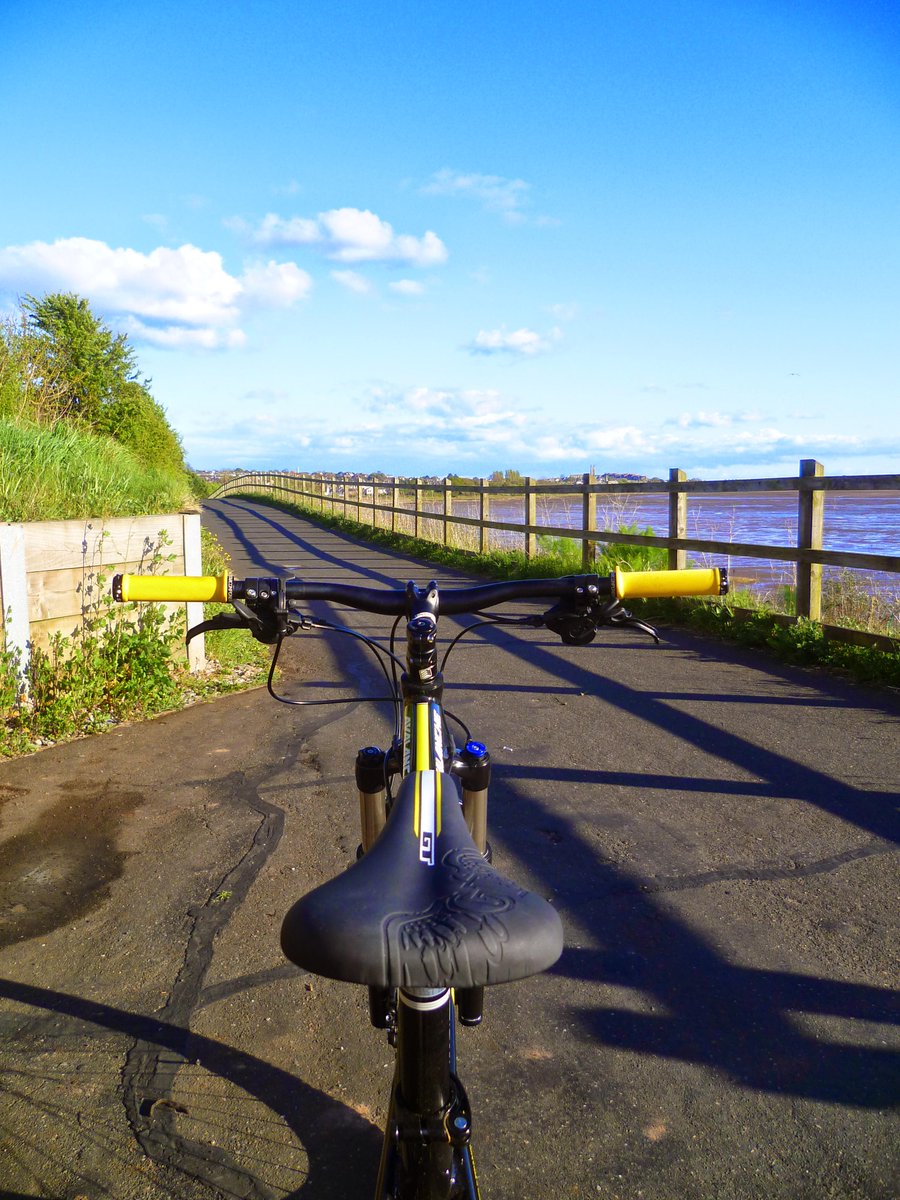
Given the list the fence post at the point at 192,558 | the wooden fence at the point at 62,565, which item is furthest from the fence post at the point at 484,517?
the wooden fence at the point at 62,565

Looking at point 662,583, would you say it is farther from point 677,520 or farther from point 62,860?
point 677,520

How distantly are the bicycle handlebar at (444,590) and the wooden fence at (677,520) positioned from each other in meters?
5.43

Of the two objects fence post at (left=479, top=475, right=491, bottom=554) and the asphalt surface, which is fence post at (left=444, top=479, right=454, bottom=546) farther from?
the asphalt surface

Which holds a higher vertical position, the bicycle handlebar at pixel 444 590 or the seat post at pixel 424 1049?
the bicycle handlebar at pixel 444 590

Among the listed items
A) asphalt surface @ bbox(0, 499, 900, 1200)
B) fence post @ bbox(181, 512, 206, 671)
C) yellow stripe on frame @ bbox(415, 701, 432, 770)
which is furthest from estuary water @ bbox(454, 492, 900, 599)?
yellow stripe on frame @ bbox(415, 701, 432, 770)

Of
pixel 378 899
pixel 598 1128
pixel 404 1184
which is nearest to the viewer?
pixel 378 899

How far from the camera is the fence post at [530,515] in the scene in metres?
14.0

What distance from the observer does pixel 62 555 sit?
233 inches

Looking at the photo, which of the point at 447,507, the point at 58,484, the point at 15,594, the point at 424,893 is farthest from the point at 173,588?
the point at 447,507

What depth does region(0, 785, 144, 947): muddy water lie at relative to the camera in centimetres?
356

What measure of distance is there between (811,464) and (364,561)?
10052 millimetres

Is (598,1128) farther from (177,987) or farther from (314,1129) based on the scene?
(177,987)

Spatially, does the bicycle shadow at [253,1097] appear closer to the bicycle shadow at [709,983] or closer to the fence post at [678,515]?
the bicycle shadow at [709,983]

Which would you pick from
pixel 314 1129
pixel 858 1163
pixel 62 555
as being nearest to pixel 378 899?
pixel 314 1129
